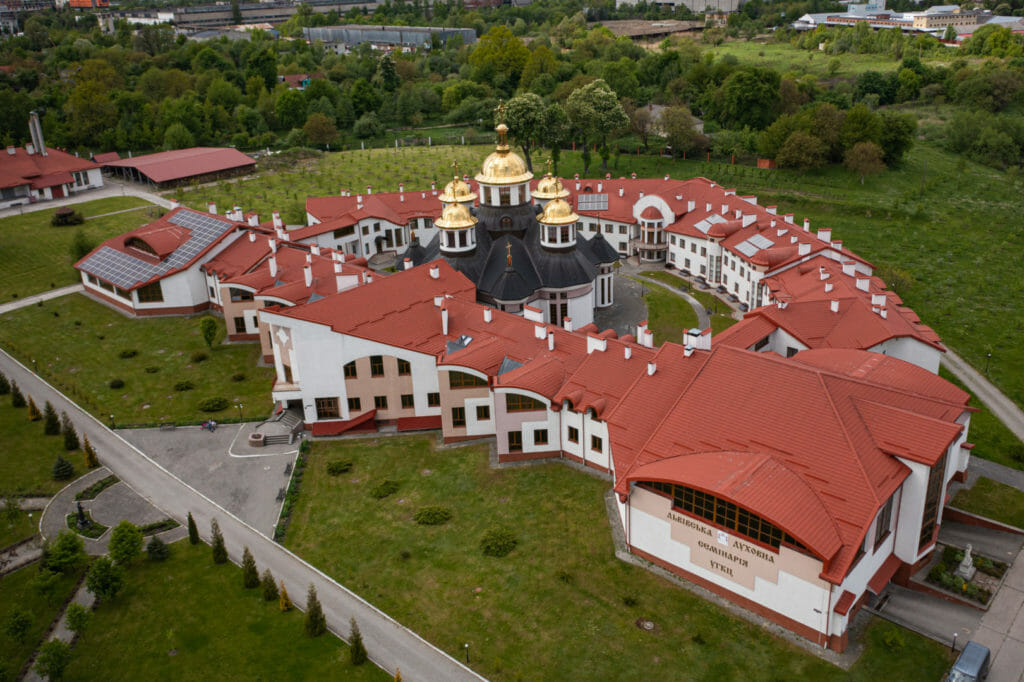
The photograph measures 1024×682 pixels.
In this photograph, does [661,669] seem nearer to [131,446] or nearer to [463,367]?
[463,367]

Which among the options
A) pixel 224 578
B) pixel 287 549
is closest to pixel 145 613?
pixel 224 578

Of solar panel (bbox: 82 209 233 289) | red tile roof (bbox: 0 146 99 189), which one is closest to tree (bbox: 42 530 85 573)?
solar panel (bbox: 82 209 233 289)

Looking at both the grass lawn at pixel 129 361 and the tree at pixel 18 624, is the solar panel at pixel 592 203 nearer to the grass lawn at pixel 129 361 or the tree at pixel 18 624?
the grass lawn at pixel 129 361

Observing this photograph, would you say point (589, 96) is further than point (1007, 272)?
Yes

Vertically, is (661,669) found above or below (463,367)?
below

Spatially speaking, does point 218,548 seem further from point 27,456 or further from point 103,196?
point 103,196

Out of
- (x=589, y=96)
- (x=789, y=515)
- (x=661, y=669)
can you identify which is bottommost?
(x=661, y=669)

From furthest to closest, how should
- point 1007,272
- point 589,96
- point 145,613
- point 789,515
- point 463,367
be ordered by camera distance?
point 589,96 < point 1007,272 < point 463,367 < point 145,613 < point 789,515

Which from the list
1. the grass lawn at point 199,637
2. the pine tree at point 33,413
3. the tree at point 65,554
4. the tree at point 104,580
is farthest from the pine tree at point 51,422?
the tree at point 104,580
